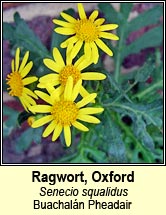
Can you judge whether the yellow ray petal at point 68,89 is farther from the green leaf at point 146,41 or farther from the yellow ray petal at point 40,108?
the green leaf at point 146,41

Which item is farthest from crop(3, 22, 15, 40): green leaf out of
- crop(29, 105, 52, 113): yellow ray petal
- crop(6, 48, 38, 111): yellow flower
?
crop(29, 105, 52, 113): yellow ray petal

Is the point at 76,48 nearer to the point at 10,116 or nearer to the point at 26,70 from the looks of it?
the point at 26,70

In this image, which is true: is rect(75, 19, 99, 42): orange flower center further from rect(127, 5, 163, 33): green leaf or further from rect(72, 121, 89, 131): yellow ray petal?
rect(127, 5, 163, 33): green leaf

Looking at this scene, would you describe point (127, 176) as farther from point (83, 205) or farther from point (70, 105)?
point (70, 105)

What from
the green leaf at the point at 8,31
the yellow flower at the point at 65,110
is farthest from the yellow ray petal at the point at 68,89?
the green leaf at the point at 8,31

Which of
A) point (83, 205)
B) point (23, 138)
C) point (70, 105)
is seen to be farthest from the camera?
point (23, 138)

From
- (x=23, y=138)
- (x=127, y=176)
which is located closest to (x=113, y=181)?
(x=127, y=176)
